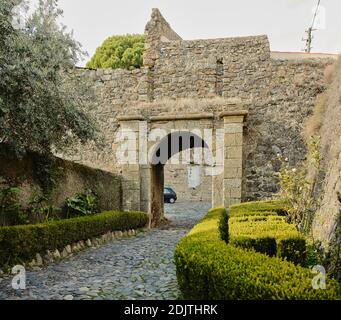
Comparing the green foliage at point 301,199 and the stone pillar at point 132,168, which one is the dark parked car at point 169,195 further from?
the green foliage at point 301,199

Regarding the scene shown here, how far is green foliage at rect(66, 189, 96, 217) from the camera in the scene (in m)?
8.29

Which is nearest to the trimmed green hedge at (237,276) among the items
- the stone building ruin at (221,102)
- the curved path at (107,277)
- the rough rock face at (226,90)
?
the curved path at (107,277)

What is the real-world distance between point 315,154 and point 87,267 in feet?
15.3

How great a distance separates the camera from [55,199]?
7949 millimetres

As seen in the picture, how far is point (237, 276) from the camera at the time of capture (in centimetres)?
297

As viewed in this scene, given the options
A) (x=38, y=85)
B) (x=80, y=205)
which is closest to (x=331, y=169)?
(x=38, y=85)

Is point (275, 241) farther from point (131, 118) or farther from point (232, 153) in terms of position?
point (131, 118)

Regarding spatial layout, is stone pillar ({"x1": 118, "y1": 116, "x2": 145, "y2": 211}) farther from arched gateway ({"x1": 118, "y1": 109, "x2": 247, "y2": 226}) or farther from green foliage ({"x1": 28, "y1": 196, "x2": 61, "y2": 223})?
green foliage ({"x1": 28, "y1": 196, "x2": 61, "y2": 223})

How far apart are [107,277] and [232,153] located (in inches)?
224
